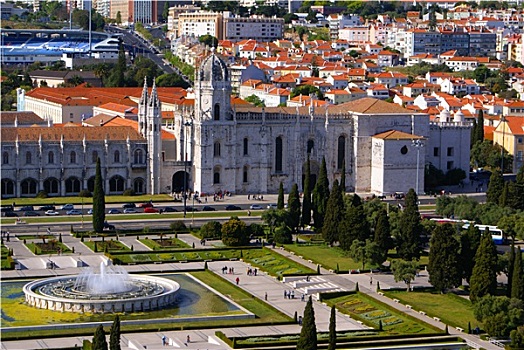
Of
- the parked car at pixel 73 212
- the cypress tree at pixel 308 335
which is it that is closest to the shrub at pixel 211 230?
the parked car at pixel 73 212

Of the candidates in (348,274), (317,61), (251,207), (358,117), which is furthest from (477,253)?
(317,61)

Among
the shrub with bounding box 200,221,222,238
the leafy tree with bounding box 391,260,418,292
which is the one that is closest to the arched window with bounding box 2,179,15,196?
the shrub with bounding box 200,221,222,238

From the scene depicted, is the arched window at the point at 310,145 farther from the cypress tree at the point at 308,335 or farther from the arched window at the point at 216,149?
the cypress tree at the point at 308,335

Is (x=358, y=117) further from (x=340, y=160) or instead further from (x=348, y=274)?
(x=348, y=274)

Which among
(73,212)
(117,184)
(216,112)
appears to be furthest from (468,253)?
(117,184)

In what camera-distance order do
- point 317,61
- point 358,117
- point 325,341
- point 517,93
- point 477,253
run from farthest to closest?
point 317,61
point 517,93
point 358,117
point 477,253
point 325,341

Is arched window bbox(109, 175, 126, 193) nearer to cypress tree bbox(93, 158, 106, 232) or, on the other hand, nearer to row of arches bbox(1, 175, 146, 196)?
row of arches bbox(1, 175, 146, 196)
